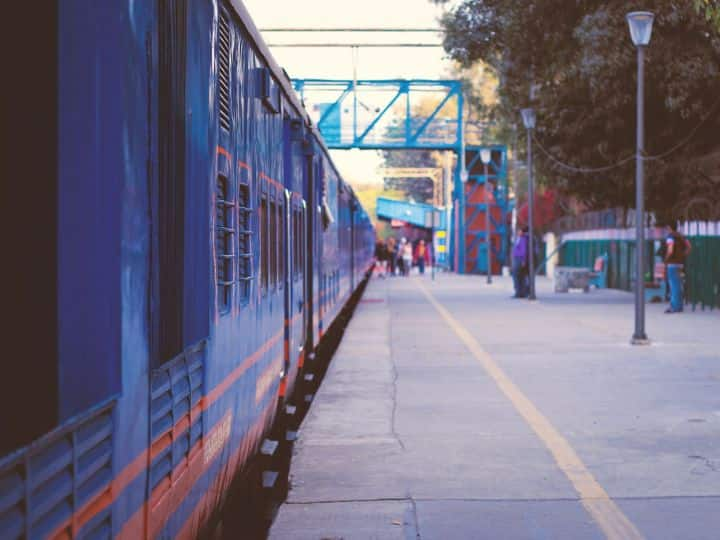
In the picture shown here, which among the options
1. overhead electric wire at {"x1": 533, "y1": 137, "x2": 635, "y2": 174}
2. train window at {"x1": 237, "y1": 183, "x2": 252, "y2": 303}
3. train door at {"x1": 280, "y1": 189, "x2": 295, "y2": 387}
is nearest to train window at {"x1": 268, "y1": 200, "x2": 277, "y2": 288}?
train door at {"x1": 280, "y1": 189, "x2": 295, "y2": 387}

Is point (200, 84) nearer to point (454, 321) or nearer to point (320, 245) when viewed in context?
point (320, 245)

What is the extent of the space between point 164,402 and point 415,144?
148 ft

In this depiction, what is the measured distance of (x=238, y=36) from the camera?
658cm

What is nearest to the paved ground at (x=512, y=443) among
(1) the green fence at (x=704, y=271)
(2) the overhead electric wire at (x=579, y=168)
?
(1) the green fence at (x=704, y=271)

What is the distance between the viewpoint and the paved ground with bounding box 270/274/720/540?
264 inches

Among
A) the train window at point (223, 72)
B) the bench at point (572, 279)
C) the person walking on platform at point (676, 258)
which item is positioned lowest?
the bench at point (572, 279)

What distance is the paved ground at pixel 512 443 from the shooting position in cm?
670

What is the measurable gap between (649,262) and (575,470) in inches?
1038

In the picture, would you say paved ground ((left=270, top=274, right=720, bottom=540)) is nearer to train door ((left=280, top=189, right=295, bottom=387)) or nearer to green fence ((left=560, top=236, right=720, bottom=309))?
train door ((left=280, top=189, right=295, bottom=387))

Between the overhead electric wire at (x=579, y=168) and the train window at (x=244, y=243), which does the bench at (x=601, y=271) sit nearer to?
the overhead electric wire at (x=579, y=168)

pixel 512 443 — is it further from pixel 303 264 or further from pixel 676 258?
pixel 676 258

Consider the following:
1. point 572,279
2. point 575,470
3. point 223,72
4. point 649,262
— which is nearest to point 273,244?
point 575,470

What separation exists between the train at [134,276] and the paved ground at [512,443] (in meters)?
0.95

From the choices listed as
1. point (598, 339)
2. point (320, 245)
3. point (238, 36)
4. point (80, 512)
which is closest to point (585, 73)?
point (598, 339)
